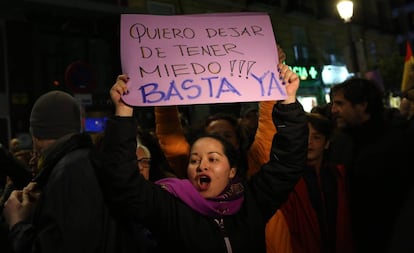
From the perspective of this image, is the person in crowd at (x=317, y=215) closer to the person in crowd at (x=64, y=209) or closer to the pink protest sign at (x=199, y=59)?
the pink protest sign at (x=199, y=59)

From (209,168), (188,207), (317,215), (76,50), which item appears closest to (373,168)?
(317,215)

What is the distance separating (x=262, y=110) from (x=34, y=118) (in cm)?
131

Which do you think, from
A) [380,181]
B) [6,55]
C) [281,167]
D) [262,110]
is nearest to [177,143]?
[262,110]

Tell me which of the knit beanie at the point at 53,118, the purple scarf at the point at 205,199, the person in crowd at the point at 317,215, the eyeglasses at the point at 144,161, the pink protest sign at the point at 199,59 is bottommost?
the person in crowd at the point at 317,215

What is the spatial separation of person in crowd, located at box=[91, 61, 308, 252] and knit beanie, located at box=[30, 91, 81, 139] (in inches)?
11.2

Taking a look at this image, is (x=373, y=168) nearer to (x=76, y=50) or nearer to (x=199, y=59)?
(x=199, y=59)

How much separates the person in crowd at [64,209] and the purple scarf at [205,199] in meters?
0.35

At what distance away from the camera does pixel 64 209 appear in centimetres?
172

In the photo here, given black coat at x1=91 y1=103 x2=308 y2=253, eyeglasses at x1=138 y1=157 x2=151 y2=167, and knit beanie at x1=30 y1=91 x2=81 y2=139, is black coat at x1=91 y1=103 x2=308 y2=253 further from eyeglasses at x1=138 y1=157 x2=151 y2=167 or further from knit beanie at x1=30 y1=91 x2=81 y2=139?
eyeglasses at x1=138 y1=157 x2=151 y2=167

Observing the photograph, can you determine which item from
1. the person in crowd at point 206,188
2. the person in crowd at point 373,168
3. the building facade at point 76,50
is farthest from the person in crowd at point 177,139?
the building facade at point 76,50

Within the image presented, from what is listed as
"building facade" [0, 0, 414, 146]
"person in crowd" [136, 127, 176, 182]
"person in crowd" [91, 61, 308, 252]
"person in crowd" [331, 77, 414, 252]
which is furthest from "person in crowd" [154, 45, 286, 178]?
"building facade" [0, 0, 414, 146]

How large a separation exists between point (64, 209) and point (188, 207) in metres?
0.57

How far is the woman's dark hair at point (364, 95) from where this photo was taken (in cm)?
298

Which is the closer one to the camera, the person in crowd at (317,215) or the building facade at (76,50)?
the person in crowd at (317,215)
